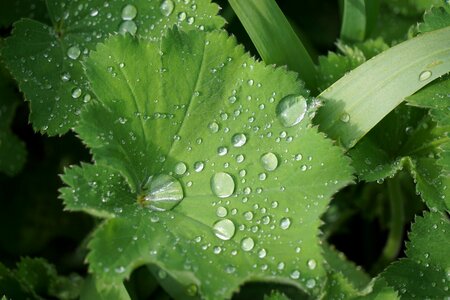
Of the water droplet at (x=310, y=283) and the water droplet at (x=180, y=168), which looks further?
the water droplet at (x=180, y=168)

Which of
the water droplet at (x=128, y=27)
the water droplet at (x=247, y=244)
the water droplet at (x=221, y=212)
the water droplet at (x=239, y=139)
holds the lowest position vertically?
the water droplet at (x=247, y=244)

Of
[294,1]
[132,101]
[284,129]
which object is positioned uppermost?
[132,101]

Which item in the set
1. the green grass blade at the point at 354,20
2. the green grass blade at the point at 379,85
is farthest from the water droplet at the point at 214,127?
the green grass blade at the point at 354,20

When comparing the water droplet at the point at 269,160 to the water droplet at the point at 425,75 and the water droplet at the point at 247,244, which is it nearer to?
the water droplet at the point at 247,244

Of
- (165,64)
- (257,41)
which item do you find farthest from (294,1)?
(165,64)

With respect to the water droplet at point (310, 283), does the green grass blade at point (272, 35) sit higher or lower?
higher

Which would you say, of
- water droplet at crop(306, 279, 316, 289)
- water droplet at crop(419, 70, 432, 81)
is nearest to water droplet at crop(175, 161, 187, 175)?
water droplet at crop(306, 279, 316, 289)

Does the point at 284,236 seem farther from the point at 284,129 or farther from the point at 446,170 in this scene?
the point at 446,170

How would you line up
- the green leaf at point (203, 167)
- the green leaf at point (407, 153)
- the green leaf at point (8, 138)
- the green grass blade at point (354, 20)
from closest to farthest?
the green leaf at point (203, 167) < the green leaf at point (407, 153) < the green grass blade at point (354, 20) < the green leaf at point (8, 138)
